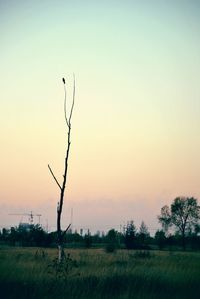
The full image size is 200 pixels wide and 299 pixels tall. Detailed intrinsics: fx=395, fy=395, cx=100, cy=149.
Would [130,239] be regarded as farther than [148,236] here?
No

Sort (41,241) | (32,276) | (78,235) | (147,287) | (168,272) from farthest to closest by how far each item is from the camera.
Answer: (78,235)
(41,241)
(168,272)
(32,276)
(147,287)

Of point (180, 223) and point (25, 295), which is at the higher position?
point (180, 223)

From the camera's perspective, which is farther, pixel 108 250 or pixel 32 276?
pixel 108 250

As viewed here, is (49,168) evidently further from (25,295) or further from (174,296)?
(174,296)

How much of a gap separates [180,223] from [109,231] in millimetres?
16410

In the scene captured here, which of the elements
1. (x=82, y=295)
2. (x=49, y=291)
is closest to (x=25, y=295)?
(x=49, y=291)

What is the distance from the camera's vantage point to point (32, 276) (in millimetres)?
12617

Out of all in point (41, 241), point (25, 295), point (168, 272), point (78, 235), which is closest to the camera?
point (25, 295)

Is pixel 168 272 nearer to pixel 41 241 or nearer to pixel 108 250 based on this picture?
pixel 108 250

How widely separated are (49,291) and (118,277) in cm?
323

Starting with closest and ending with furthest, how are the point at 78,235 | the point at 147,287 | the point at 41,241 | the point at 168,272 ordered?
1. the point at 147,287
2. the point at 168,272
3. the point at 41,241
4. the point at 78,235

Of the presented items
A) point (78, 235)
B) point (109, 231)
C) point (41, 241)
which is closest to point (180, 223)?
point (109, 231)

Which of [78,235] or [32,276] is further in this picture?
[78,235]

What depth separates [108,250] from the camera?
3897 cm
